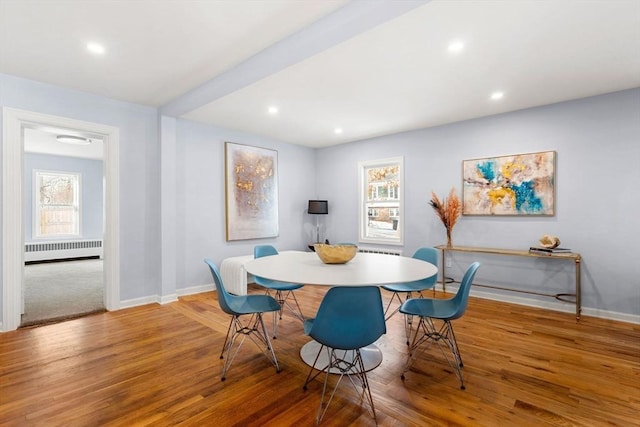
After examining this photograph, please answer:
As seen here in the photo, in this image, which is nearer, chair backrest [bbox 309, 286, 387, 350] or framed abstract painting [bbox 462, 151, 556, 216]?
chair backrest [bbox 309, 286, 387, 350]

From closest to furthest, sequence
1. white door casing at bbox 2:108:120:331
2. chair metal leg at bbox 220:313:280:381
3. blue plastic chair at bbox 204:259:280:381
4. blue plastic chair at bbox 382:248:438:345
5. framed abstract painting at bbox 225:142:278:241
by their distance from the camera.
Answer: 1. blue plastic chair at bbox 204:259:280:381
2. chair metal leg at bbox 220:313:280:381
3. blue plastic chair at bbox 382:248:438:345
4. white door casing at bbox 2:108:120:331
5. framed abstract painting at bbox 225:142:278:241

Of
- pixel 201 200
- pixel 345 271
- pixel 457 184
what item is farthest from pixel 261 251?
pixel 457 184

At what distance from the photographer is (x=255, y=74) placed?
9.50 ft

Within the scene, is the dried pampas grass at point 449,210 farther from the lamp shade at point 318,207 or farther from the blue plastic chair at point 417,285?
the lamp shade at point 318,207

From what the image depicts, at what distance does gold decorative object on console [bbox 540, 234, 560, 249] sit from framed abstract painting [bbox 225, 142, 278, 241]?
4135mm

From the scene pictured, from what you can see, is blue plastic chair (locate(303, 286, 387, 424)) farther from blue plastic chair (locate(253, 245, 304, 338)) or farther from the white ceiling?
the white ceiling

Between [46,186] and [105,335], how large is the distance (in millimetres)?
6844

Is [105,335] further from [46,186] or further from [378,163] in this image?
[46,186]

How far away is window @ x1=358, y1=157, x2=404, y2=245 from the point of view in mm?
5418

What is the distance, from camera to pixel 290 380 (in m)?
2.21

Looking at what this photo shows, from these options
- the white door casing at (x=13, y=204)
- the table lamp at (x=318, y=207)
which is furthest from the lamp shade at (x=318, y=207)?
the white door casing at (x=13, y=204)

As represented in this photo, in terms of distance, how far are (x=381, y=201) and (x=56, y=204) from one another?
8237 millimetres

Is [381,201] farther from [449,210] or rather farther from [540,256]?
[540,256]

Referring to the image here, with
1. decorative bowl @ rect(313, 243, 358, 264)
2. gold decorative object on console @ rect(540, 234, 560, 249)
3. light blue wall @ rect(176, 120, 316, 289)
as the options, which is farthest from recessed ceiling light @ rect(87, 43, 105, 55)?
gold decorative object on console @ rect(540, 234, 560, 249)
